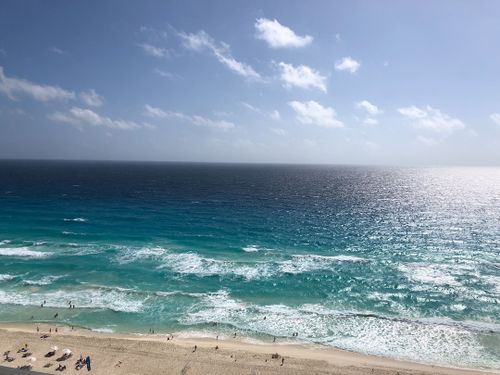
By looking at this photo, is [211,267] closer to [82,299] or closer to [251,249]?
[251,249]

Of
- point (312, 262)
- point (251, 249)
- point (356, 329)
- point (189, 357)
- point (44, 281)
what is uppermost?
point (251, 249)

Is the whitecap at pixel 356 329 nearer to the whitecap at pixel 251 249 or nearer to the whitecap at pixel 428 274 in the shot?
the whitecap at pixel 428 274

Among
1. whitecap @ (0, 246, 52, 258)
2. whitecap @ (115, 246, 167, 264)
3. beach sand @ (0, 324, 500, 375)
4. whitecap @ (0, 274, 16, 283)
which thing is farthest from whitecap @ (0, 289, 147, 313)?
whitecap @ (0, 246, 52, 258)

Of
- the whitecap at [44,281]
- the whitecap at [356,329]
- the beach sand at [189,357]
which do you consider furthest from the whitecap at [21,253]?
the whitecap at [356,329]

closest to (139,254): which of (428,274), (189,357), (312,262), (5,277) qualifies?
(5,277)

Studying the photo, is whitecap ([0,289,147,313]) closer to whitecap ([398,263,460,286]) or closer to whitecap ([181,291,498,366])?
whitecap ([181,291,498,366])

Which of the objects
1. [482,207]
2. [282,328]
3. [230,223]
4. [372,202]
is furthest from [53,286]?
[482,207]
